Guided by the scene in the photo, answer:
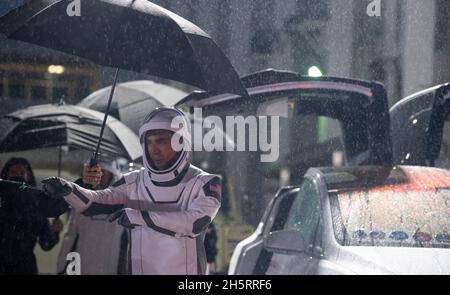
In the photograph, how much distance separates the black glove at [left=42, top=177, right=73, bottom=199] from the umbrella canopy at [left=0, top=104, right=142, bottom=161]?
106 inches

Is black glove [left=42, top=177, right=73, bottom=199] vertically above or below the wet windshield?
above

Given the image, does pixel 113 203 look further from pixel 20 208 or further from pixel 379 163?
pixel 379 163

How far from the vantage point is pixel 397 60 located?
13680 millimetres

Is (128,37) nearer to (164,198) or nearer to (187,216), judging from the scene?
(164,198)

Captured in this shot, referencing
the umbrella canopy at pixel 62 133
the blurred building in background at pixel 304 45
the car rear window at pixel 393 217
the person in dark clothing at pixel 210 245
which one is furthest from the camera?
the blurred building in background at pixel 304 45

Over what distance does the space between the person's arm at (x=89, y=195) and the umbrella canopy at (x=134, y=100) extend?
3.89m

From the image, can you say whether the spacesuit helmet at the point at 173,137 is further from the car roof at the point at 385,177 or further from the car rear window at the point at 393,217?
the car roof at the point at 385,177

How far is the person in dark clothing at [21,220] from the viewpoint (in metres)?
6.79

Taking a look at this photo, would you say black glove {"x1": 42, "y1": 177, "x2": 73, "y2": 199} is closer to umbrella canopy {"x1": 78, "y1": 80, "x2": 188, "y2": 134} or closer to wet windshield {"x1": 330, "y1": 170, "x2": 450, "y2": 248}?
wet windshield {"x1": 330, "y1": 170, "x2": 450, "y2": 248}

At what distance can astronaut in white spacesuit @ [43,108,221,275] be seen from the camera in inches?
232

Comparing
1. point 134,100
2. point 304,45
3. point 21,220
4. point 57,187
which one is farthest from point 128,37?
point 304,45

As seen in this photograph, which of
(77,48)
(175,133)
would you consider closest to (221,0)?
(77,48)

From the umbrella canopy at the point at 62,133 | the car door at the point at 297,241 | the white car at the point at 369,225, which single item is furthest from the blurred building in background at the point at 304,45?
the white car at the point at 369,225

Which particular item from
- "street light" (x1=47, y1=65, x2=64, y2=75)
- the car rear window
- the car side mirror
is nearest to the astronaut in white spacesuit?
the car side mirror
